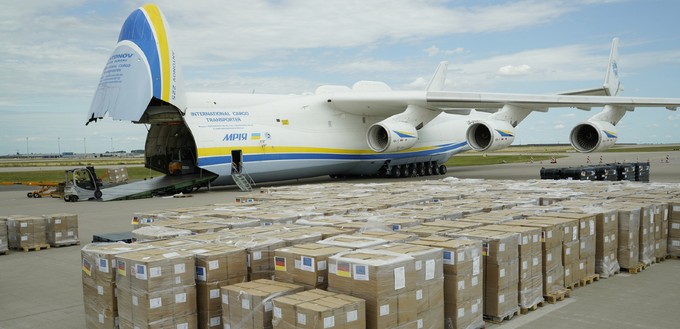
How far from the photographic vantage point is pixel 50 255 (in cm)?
1095

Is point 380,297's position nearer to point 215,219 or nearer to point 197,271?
point 197,271

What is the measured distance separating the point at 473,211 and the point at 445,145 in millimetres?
20104

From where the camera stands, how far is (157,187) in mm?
20969

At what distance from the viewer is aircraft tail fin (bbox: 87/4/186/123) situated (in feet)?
60.7

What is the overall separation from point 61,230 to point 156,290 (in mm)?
7465

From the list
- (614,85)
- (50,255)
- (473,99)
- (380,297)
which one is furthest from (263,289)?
(614,85)

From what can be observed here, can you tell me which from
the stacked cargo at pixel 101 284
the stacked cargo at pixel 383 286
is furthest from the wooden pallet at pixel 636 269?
the stacked cargo at pixel 101 284

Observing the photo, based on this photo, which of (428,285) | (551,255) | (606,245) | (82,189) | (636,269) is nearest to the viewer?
(428,285)

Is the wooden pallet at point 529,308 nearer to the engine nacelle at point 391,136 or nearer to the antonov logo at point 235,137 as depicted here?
the antonov logo at point 235,137

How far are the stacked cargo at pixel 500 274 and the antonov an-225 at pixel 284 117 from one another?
46.8 feet

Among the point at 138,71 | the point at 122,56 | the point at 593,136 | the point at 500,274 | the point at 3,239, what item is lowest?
the point at 3,239

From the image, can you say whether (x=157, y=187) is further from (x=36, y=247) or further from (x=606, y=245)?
(x=606, y=245)

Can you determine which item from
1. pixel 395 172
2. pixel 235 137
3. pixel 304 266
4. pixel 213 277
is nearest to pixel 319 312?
pixel 304 266

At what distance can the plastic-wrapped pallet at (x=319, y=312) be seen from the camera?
4637mm
